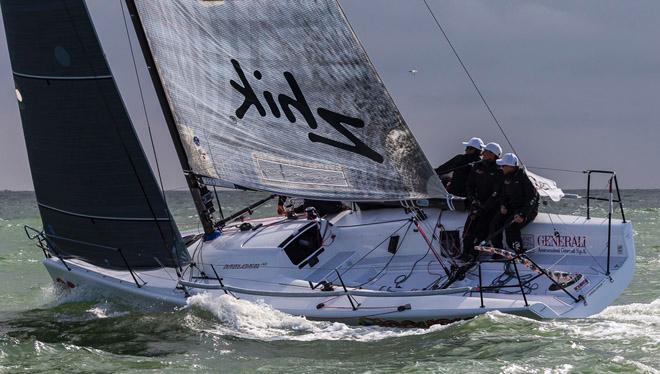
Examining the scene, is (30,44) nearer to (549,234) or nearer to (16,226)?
(549,234)

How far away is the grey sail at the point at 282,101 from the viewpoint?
1087cm

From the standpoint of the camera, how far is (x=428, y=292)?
9859 mm

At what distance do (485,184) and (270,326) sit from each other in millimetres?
2771

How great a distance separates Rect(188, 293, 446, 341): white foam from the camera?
953cm

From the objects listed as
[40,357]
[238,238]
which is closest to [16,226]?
[238,238]

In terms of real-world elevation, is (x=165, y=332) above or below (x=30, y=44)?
below

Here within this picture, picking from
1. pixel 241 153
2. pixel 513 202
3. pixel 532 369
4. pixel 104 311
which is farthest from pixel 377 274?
pixel 532 369

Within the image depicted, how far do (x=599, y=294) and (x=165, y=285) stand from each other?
4.29 metres

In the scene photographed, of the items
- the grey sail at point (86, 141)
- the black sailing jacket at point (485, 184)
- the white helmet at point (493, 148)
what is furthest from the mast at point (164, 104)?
the white helmet at point (493, 148)

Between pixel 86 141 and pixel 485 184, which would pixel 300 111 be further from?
pixel 86 141

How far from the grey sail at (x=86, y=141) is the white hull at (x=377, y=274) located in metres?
0.44

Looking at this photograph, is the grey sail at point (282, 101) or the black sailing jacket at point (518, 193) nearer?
the black sailing jacket at point (518, 193)

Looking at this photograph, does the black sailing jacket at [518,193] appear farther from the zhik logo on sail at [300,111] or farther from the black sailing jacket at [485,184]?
the zhik logo on sail at [300,111]

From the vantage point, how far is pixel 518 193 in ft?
35.3
